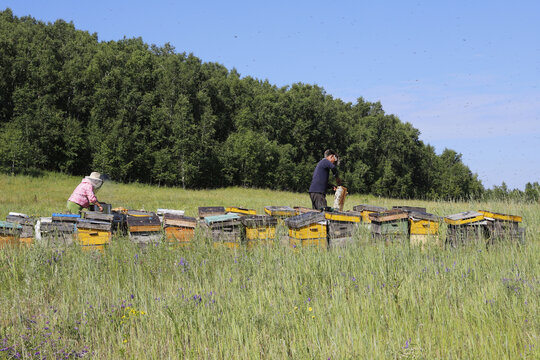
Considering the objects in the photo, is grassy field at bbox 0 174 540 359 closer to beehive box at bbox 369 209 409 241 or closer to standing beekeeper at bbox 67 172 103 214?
beehive box at bbox 369 209 409 241

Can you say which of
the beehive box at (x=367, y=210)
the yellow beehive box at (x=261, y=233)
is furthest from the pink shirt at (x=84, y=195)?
the beehive box at (x=367, y=210)

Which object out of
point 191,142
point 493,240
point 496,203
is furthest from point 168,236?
point 191,142

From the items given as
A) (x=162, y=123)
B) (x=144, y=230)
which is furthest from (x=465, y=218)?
(x=162, y=123)

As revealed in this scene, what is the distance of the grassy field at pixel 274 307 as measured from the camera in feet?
13.3

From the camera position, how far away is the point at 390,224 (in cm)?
943

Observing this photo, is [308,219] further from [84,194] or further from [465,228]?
[84,194]

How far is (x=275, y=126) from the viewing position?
7062 cm

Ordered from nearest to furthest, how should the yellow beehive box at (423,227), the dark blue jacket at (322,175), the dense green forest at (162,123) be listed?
the yellow beehive box at (423,227) < the dark blue jacket at (322,175) < the dense green forest at (162,123)

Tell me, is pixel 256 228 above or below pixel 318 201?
below

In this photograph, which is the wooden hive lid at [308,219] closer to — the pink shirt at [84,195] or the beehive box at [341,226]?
the beehive box at [341,226]

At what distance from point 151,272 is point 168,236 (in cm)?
201

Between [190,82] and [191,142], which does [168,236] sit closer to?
[191,142]

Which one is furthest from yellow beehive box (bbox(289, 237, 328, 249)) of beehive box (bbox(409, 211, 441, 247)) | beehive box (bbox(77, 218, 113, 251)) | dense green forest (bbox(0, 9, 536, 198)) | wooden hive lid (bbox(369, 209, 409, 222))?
dense green forest (bbox(0, 9, 536, 198))

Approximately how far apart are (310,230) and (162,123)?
5033 centimetres
